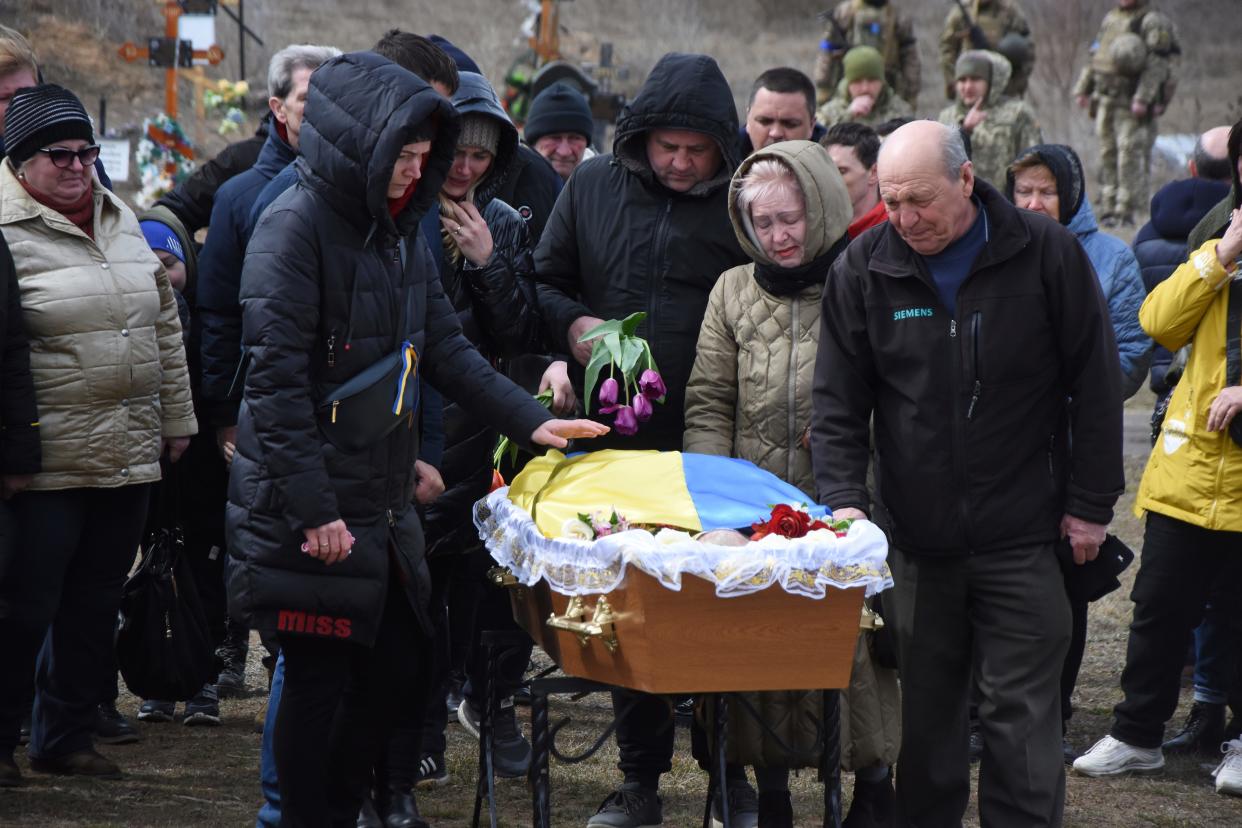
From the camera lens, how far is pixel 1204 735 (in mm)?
5254

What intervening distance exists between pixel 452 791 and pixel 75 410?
1604mm

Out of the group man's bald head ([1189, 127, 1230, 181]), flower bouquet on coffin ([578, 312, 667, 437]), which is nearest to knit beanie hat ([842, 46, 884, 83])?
man's bald head ([1189, 127, 1230, 181])

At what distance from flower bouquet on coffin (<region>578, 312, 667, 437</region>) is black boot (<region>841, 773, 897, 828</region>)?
114 centimetres

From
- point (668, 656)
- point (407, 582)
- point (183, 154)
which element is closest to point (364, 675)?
point (407, 582)

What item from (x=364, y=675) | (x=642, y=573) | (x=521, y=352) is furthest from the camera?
(x=521, y=352)

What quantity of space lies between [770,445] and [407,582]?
109 cm

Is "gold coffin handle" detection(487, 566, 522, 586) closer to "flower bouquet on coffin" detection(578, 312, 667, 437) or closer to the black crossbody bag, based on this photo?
"flower bouquet on coffin" detection(578, 312, 667, 437)

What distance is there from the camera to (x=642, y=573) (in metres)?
3.09

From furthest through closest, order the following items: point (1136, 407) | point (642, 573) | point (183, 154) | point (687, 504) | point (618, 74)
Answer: point (618, 74) → point (183, 154) → point (1136, 407) → point (687, 504) → point (642, 573)

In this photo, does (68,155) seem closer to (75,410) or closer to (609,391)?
(75,410)

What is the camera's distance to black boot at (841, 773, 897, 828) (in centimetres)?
403

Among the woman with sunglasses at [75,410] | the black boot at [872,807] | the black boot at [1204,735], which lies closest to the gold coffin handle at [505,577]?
the black boot at [872,807]

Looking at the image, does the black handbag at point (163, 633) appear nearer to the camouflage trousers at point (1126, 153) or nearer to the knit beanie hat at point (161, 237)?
the knit beanie hat at point (161, 237)

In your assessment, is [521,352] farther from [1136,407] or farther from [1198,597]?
[1136,407]
